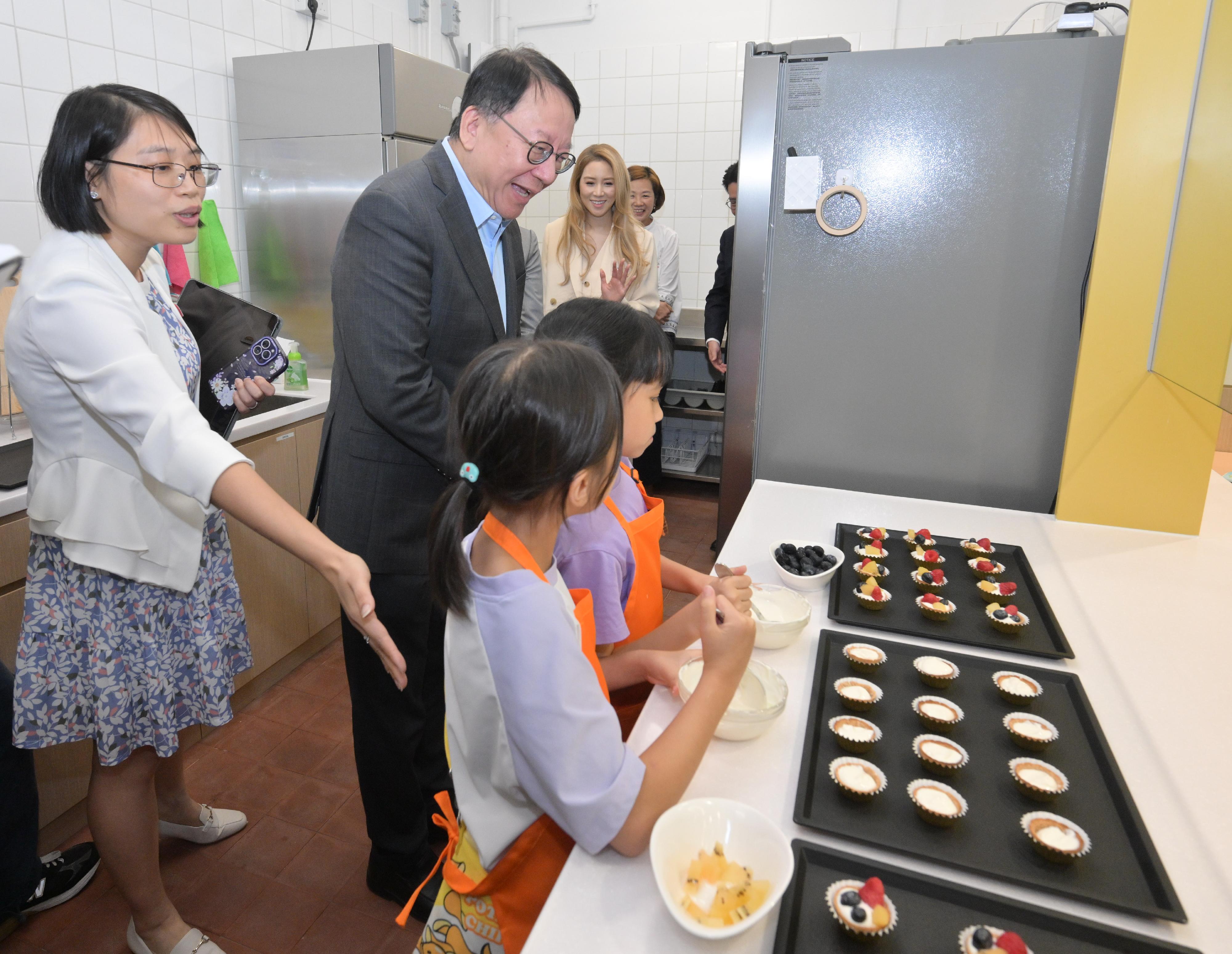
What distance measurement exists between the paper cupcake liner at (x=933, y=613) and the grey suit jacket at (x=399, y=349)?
2.51 feet

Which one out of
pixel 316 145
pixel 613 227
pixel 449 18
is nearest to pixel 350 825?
pixel 316 145

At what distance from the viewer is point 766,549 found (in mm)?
1440

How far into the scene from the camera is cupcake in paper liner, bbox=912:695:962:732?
0.90 m

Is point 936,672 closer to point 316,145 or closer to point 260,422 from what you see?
point 260,422

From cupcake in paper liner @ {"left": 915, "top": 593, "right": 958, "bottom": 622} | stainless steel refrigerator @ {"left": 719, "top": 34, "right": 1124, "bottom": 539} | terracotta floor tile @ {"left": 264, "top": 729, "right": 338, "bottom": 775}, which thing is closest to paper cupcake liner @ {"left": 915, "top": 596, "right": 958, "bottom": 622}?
cupcake in paper liner @ {"left": 915, "top": 593, "right": 958, "bottom": 622}

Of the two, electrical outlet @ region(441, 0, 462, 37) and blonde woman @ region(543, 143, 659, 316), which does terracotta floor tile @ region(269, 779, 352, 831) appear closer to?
blonde woman @ region(543, 143, 659, 316)

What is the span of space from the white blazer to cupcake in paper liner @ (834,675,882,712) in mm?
812

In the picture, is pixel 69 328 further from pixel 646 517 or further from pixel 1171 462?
pixel 1171 462

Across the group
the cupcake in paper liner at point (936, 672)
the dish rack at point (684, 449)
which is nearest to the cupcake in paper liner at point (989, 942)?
the cupcake in paper liner at point (936, 672)

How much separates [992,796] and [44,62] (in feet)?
8.71

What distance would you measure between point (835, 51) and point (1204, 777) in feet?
4.76

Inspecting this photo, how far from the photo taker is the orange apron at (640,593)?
1193mm

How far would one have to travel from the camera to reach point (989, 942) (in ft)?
2.04

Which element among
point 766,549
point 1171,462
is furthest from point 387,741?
point 1171,462
